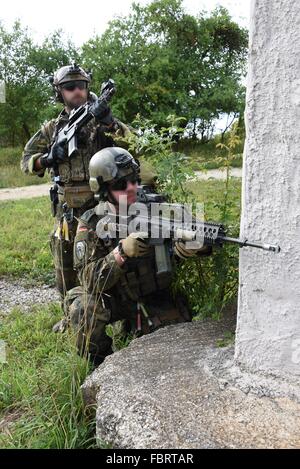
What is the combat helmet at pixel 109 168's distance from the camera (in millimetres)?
3170

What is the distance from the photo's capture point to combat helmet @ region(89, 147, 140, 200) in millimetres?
3170

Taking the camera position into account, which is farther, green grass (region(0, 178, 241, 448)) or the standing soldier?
the standing soldier

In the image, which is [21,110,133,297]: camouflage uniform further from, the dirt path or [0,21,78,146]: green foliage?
[0,21,78,146]: green foliage

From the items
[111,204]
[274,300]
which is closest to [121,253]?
[111,204]

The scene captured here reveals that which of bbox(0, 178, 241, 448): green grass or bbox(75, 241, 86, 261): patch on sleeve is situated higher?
bbox(75, 241, 86, 261): patch on sleeve

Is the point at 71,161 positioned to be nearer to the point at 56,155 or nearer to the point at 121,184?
the point at 56,155

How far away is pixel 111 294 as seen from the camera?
3.51 metres

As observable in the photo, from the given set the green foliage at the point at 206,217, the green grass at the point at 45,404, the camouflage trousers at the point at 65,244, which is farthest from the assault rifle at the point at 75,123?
the green grass at the point at 45,404

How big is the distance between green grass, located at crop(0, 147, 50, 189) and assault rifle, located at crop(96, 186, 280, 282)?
983 cm

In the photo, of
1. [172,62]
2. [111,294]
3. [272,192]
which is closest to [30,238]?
[111,294]

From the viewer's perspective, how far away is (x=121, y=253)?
3.16 meters

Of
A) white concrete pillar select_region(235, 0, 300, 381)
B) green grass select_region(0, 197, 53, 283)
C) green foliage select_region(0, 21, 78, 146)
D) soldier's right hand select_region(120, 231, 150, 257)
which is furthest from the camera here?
green foliage select_region(0, 21, 78, 146)

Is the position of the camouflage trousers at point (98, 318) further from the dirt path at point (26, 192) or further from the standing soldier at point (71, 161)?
the dirt path at point (26, 192)

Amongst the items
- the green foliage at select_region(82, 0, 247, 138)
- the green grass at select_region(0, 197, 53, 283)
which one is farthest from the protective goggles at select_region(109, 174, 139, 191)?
the green foliage at select_region(82, 0, 247, 138)
